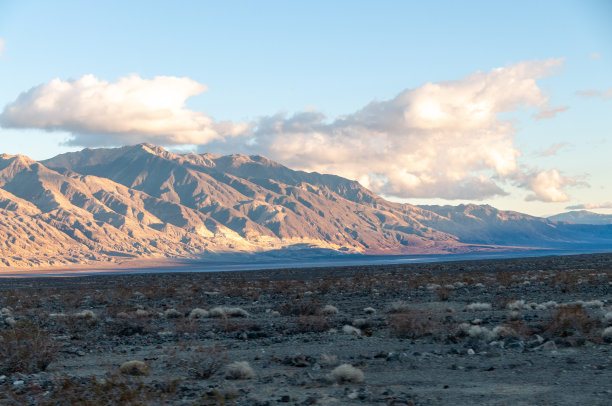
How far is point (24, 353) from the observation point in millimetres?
11250

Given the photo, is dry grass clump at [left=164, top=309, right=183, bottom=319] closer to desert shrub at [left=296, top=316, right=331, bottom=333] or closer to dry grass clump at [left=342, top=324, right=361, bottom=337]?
desert shrub at [left=296, top=316, right=331, bottom=333]

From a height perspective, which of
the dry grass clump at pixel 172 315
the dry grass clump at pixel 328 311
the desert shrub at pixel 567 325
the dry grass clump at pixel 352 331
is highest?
the desert shrub at pixel 567 325

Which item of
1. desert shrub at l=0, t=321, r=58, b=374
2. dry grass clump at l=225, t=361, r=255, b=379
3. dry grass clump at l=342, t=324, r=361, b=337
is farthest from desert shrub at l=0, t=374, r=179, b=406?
dry grass clump at l=342, t=324, r=361, b=337

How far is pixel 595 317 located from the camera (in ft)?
53.2

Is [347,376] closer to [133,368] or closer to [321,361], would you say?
[321,361]

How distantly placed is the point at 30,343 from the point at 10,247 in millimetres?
199347

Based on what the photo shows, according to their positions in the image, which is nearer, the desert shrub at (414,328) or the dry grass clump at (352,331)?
the desert shrub at (414,328)

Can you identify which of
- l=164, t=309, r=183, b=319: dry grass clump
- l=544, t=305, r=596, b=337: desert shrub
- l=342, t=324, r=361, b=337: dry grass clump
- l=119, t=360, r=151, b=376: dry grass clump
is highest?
l=544, t=305, r=596, b=337: desert shrub

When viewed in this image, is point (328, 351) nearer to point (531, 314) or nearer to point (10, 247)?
point (531, 314)

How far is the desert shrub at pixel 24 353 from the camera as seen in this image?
11.0 meters

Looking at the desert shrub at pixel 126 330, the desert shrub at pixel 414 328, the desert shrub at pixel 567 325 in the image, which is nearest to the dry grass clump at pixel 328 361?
the desert shrub at pixel 414 328

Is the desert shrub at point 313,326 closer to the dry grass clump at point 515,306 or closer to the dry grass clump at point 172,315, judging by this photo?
the dry grass clump at point 172,315

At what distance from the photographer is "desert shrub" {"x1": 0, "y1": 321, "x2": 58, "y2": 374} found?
11016 mm

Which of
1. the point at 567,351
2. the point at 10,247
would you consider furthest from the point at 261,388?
the point at 10,247
